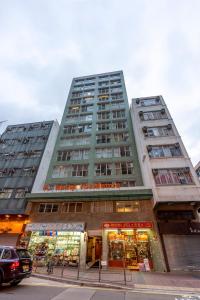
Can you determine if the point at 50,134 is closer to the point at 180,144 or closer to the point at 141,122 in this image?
the point at 141,122

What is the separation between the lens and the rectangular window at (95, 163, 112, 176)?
24.3 meters

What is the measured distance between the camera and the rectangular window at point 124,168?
24.1 meters

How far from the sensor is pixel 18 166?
1047 inches

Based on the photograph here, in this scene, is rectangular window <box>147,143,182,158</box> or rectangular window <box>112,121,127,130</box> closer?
rectangular window <box>147,143,182,158</box>

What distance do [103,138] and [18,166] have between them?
15.1m

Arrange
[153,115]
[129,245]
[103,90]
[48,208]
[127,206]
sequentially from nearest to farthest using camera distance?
[129,245] → [127,206] → [48,208] → [153,115] → [103,90]

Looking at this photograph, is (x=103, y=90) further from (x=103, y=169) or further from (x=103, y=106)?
(x=103, y=169)

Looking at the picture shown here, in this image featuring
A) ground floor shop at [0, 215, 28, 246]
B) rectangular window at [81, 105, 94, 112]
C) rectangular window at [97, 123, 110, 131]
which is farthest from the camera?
rectangular window at [81, 105, 94, 112]

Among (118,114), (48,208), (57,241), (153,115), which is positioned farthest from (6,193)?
(153,115)

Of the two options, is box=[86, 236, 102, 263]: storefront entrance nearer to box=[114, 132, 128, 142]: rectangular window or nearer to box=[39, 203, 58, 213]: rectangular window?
box=[39, 203, 58, 213]: rectangular window

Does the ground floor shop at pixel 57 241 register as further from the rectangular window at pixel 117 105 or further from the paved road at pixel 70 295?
the rectangular window at pixel 117 105

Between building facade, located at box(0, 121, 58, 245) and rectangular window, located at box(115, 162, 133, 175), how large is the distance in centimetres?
1180

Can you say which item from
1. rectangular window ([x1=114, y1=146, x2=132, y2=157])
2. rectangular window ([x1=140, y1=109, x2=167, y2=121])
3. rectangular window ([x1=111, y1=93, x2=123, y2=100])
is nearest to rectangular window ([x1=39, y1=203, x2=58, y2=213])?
rectangular window ([x1=114, y1=146, x2=132, y2=157])

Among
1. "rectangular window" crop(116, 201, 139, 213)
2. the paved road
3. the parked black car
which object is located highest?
"rectangular window" crop(116, 201, 139, 213)
